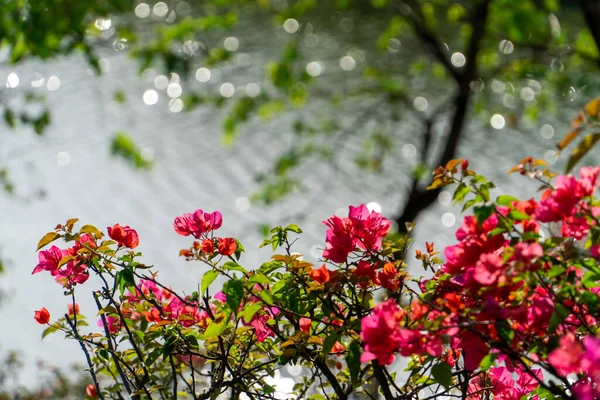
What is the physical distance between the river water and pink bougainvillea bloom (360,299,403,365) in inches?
141

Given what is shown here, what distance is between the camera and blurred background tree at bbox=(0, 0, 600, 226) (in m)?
3.11

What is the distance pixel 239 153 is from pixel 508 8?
131 inches

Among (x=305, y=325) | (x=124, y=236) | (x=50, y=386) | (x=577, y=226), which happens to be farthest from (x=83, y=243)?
(x=50, y=386)

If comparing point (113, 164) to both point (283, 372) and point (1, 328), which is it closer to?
point (1, 328)

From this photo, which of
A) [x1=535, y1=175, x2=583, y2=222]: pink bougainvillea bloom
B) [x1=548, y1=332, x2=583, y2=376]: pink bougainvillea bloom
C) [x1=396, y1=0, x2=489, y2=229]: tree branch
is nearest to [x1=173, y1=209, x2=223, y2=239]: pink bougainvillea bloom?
[x1=535, y1=175, x2=583, y2=222]: pink bougainvillea bloom

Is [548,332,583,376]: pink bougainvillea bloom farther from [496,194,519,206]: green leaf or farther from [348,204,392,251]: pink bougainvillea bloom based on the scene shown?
[348,204,392,251]: pink bougainvillea bloom

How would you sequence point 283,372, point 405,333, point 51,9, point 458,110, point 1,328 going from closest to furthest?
point 405,333 → point 51,9 → point 283,372 → point 458,110 → point 1,328

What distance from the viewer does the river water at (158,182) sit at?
4953 mm

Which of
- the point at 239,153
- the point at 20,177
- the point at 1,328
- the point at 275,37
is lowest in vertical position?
the point at 1,328

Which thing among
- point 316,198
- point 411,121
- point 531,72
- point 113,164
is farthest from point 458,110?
point 113,164

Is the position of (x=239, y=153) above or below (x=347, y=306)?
above

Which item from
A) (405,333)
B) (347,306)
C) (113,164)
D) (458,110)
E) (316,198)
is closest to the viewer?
(405,333)

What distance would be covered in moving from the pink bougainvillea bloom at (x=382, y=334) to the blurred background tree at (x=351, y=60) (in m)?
2.10

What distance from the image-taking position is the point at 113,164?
6.47 m
